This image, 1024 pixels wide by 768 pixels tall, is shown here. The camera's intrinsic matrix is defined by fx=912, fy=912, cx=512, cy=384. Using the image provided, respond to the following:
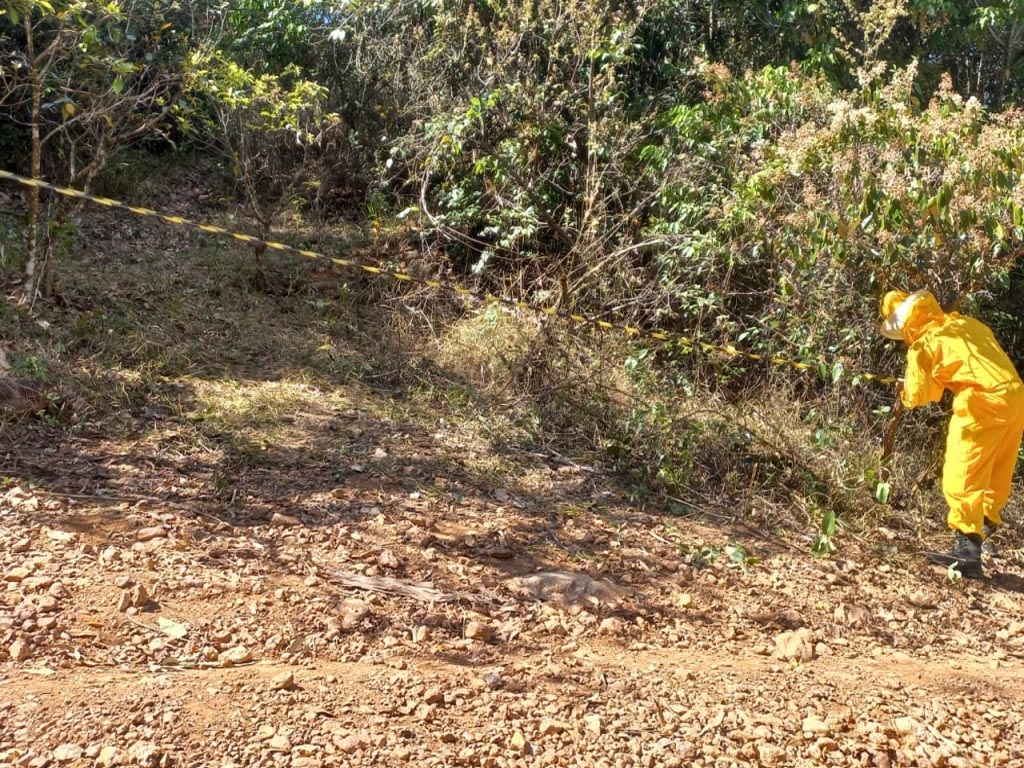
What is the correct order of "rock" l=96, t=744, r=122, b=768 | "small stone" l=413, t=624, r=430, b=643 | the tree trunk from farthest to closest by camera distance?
the tree trunk, "small stone" l=413, t=624, r=430, b=643, "rock" l=96, t=744, r=122, b=768

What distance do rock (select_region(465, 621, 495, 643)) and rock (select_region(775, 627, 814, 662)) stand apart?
109cm

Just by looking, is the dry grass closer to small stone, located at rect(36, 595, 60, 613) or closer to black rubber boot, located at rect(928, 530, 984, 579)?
black rubber boot, located at rect(928, 530, 984, 579)

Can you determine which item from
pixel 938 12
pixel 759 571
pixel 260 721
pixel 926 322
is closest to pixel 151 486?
pixel 260 721

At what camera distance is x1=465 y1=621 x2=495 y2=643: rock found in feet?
10.5

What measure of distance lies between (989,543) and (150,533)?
4.21 meters

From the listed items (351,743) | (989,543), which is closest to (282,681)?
(351,743)

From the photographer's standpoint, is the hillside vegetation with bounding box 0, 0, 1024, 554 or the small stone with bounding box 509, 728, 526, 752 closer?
the small stone with bounding box 509, 728, 526, 752

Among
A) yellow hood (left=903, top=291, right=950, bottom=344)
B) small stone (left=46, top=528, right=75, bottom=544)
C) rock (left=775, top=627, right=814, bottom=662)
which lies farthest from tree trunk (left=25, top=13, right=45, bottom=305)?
yellow hood (left=903, top=291, right=950, bottom=344)

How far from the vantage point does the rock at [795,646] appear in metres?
3.39

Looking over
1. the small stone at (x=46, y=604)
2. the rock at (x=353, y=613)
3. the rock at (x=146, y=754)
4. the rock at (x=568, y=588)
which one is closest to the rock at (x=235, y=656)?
the rock at (x=353, y=613)

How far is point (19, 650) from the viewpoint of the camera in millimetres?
2762

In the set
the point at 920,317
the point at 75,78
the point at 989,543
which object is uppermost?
the point at 75,78

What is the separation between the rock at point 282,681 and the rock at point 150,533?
3.46 ft

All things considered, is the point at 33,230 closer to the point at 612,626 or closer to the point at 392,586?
the point at 392,586
